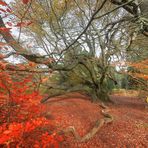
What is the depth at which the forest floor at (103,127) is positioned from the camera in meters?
6.93

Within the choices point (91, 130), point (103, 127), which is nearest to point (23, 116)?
point (91, 130)

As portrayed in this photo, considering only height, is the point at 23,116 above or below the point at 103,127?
above

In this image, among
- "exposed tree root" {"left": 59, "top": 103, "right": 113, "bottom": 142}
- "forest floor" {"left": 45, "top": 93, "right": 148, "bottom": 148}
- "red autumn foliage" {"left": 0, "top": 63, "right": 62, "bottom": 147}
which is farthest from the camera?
"exposed tree root" {"left": 59, "top": 103, "right": 113, "bottom": 142}

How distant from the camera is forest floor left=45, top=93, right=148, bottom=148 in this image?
693cm

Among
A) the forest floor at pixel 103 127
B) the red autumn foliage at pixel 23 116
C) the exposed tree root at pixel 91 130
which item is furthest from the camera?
the exposed tree root at pixel 91 130

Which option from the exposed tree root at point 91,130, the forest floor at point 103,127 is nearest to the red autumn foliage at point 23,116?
the exposed tree root at point 91,130

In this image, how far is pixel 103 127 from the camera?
312 inches

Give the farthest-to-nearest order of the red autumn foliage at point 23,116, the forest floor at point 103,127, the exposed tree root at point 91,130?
1. the exposed tree root at point 91,130
2. the forest floor at point 103,127
3. the red autumn foliage at point 23,116

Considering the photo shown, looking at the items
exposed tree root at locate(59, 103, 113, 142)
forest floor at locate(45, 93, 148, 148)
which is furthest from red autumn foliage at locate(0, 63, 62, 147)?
forest floor at locate(45, 93, 148, 148)

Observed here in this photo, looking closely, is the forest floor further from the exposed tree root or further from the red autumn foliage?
the red autumn foliage

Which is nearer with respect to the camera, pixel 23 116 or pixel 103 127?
pixel 23 116

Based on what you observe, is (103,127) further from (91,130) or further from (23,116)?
(23,116)

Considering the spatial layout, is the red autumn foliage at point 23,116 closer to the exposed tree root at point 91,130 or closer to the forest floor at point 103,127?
the exposed tree root at point 91,130

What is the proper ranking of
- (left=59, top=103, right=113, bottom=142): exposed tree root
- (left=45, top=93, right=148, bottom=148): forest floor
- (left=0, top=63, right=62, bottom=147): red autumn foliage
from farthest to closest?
(left=59, top=103, right=113, bottom=142): exposed tree root → (left=45, top=93, right=148, bottom=148): forest floor → (left=0, top=63, right=62, bottom=147): red autumn foliage
